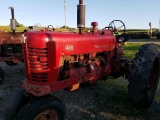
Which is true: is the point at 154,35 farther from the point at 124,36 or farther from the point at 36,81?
the point at 36,81

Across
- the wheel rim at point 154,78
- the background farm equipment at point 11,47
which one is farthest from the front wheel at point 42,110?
the background farm equipment at point 11,47

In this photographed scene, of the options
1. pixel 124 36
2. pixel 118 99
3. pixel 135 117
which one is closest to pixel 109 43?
pixel 124 36

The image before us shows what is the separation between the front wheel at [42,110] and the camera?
3.21 meters

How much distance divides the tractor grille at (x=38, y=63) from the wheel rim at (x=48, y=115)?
48 centimetres

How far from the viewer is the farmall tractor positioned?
3.33m

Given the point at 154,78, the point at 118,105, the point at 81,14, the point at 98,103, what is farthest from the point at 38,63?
the point at 154,78

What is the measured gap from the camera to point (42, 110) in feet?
10.8

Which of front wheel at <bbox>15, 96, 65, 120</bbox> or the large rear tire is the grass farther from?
front wheel at <bbox>15, 96, 65, 120</bbox>

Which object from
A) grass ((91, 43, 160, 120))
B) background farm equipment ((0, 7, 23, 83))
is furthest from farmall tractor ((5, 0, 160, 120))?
background farm equipment ((0, 7, 23, 83))

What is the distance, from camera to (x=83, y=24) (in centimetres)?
376

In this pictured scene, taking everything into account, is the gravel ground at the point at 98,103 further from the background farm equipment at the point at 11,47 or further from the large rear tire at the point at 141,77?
the background farm equipment at the point at 11,47

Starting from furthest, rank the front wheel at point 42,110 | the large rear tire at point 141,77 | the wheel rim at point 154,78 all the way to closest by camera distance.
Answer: the wheel rim at point 154,78 → the large rear tire at point 141,77 → the front wheel at point 42,110

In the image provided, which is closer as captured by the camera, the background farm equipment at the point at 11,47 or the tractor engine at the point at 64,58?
the tractor engine at the point at 64,58

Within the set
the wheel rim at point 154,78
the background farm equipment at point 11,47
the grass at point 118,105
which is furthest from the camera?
the background farm equipment at point 11,47
